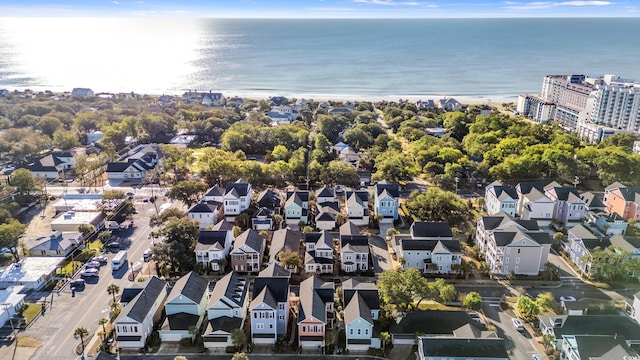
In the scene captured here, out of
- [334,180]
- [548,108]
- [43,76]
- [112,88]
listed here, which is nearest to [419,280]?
[334,180]

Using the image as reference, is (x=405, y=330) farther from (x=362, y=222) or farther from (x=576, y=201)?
(x=576, y=201)

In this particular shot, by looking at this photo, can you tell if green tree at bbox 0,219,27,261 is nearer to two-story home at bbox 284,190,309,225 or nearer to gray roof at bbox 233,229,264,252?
gray roof at bbox 233,229,264,252

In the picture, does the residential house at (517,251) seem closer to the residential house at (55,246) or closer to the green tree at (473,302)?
the green tree at (473,302)

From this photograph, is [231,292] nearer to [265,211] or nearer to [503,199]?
[265,211]

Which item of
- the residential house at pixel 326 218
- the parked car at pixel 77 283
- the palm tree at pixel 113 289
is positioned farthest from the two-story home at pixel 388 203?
the parked car at pixel 77 283

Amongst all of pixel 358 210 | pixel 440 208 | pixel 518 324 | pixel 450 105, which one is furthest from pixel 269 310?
pixel 450 105

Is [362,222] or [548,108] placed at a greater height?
[548,108]
